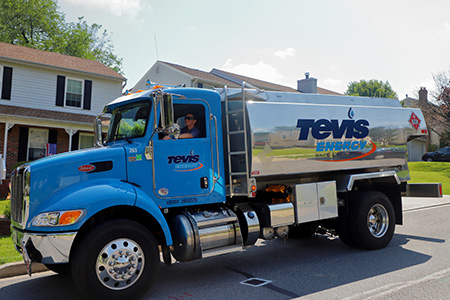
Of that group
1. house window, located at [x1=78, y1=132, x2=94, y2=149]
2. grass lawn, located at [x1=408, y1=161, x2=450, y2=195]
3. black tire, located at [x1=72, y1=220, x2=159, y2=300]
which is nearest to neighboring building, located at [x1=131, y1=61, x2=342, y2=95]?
house window, located at [x1=78, y1=132, x2=94, y2=149]

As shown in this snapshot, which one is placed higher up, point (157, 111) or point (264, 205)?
point (157, 111)

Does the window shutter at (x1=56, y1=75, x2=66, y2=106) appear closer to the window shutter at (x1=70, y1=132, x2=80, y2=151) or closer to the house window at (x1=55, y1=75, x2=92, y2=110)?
the house window at (x1=55, y1=75, x2=92, y2=110)

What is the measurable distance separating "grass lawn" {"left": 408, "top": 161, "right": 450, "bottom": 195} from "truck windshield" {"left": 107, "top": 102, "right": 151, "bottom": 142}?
16990 mm

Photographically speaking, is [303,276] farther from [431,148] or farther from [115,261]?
[431,148]

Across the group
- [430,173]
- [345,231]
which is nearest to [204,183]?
[345,231]

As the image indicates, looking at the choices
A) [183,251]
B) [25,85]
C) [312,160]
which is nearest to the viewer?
[183,251]

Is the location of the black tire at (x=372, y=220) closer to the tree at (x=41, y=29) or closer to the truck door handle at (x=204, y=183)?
the truck door handle at (x=204, y=183)

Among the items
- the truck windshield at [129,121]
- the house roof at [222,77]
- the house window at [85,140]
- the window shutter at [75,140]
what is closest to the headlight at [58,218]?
the truck windshield at [129,121]

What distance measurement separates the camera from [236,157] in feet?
19.9

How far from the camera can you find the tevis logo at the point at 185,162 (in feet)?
17.5

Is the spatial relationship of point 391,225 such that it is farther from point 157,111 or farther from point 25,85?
point 25,85

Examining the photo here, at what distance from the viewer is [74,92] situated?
19859 millimetres

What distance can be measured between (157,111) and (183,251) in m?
1.92

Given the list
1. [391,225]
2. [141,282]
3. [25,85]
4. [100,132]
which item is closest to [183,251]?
[141,282]
